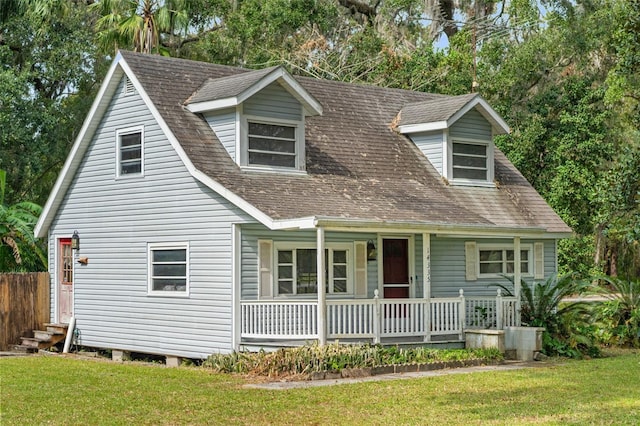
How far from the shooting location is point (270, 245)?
19.8 meters

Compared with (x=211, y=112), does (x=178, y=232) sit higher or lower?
lower

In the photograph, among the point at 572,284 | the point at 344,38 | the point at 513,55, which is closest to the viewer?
the point at 572,284

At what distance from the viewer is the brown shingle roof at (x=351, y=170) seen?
20.1 metres

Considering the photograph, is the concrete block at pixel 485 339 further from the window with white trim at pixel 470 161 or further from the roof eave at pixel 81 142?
the roof eave at pixel 81 142

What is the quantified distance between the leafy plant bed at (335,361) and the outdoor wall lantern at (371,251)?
2.75 meters

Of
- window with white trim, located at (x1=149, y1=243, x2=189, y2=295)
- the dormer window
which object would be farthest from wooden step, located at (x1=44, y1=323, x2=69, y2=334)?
the dormer window

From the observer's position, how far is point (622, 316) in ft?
78.6

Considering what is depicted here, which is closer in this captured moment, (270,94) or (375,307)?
(375,307)

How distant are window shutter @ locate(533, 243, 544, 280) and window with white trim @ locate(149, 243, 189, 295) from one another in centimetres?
937

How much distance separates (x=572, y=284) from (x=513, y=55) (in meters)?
16.5

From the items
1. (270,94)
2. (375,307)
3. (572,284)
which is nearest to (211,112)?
(270,94)

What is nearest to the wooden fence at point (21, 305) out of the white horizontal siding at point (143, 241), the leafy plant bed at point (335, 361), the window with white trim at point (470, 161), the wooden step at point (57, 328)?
the wooden step at point (57, 328)

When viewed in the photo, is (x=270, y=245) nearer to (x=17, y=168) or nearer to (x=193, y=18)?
(x=17, y=168)

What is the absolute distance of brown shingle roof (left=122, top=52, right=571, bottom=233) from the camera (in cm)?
2012
